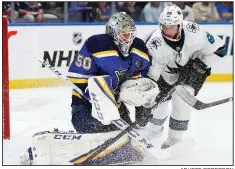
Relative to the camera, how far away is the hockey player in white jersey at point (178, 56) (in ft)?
10.5

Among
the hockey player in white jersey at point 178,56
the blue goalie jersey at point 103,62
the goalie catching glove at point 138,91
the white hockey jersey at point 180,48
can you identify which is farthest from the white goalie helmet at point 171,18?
the goalie catching glove at point 138,91

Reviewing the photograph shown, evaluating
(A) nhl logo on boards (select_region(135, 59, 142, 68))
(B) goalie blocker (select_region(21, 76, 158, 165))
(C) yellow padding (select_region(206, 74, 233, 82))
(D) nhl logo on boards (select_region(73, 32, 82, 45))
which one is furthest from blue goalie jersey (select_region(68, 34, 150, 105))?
(C) yellow padding (select_region(206, 74, 233, 82))

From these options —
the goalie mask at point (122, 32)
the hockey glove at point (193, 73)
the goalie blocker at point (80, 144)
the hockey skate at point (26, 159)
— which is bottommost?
the hockey skate at point (26, 159)

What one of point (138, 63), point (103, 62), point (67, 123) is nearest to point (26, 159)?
point (103, 62)

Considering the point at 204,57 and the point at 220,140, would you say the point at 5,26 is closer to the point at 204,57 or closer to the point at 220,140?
the point at 204,57

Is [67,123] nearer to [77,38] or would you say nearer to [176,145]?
[176,145]

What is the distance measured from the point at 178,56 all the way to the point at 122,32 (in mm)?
607

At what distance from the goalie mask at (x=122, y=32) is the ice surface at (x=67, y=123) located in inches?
26.3

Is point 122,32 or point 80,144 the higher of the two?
point 122,32

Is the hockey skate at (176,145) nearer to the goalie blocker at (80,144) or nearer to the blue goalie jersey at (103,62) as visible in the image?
the goalie blocker at (80,144)

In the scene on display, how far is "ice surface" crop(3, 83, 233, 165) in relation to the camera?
3201 mm

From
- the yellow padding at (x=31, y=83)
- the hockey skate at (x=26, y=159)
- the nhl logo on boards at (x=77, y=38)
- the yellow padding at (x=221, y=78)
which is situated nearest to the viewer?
the hockey skate at (x=26, y=159)

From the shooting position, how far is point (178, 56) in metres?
3.28

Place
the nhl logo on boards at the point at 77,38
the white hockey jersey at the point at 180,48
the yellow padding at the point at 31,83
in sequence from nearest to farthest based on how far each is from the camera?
the white hockey jersey at the point at 180,48 → the yellow padding at the point at 31,83 → the nhl logo on boards at the point at 77,38
